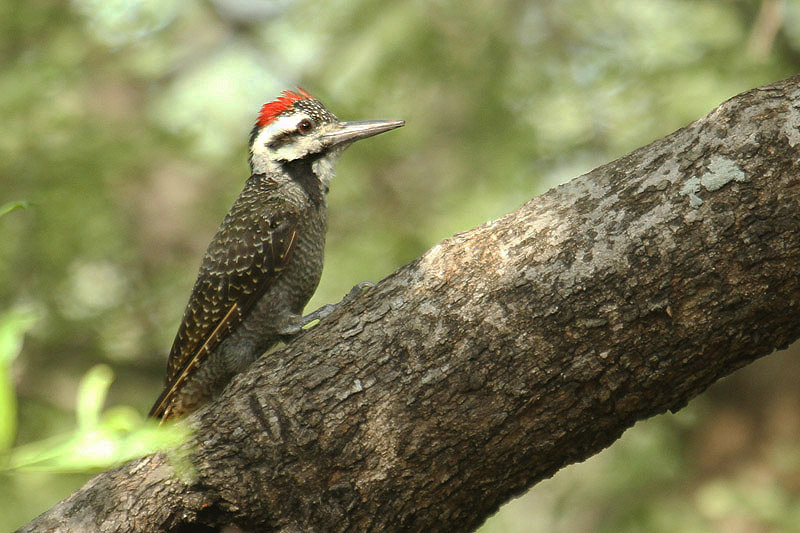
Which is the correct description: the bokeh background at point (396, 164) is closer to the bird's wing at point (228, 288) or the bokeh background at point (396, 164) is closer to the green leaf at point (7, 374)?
the bird's wing at point (228, 288)

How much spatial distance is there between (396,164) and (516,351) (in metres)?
5.42

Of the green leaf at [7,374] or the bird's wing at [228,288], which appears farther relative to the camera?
the bird's wing at [228,288]

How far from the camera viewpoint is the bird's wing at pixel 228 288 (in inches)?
173

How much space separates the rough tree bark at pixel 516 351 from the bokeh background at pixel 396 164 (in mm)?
3863

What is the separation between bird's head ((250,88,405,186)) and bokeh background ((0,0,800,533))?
6.56 feet

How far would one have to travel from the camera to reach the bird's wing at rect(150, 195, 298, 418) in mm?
4383

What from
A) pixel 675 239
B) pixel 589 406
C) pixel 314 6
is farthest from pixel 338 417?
pixel 314 6

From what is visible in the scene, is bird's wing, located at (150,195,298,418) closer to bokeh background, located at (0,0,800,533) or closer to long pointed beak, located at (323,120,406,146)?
long pointed beak, located at (323,120,406,146)

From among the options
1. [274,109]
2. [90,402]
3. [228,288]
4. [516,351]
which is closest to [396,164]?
[274,109]

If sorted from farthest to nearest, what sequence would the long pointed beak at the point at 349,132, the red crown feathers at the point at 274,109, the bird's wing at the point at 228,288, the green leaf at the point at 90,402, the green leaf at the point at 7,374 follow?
the red crown feathers at the point at 274,109
the long pointed beak at the point at 349,132
the bird's wing at the point at 228,288
the green leaf at the point at 90,402
the green leaf at the point at 7,374

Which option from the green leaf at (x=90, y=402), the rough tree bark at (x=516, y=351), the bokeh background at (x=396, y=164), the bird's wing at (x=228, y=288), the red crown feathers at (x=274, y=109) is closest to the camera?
the green leaf at (x=90, y=402)

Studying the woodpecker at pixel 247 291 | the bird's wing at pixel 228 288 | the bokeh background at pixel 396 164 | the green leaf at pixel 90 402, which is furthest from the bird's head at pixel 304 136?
the green leaf at pixel 90 402

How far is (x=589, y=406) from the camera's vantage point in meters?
2.77

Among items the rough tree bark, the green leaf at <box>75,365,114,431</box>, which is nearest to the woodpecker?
the rough tree bark
